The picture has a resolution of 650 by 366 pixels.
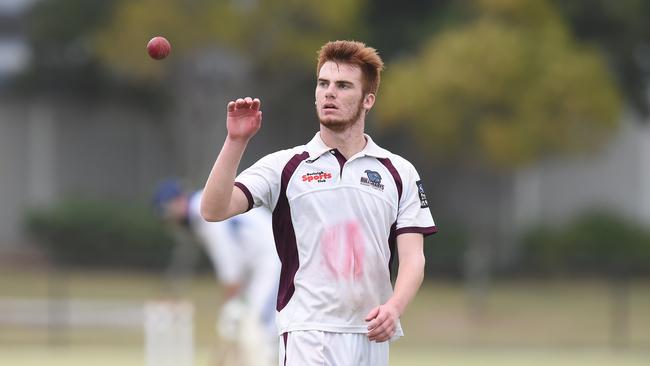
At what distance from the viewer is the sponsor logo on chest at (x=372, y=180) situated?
19.4ft

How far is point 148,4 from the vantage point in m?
26.2

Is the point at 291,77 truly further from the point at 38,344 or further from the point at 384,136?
the point at 38,344

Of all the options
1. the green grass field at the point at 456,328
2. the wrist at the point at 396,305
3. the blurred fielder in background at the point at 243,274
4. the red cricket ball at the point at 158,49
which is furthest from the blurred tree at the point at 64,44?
the wrist at the point at 396,305

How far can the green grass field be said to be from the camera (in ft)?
61.2

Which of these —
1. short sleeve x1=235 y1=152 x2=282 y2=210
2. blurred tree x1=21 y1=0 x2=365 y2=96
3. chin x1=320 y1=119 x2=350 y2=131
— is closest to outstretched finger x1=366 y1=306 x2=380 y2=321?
short sleeve x1=235 y1=152 x2=282 y2=210

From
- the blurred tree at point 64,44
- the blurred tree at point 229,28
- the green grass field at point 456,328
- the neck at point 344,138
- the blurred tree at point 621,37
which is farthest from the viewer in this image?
the blurred tree at point 64,44

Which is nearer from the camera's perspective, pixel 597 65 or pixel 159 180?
pixel 597 65

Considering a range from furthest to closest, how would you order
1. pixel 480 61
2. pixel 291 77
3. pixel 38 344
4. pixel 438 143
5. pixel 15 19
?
pixel 15 19 < pixel 291 77 < pixel 438 143 < pixel 480 61 < pixel 38 344

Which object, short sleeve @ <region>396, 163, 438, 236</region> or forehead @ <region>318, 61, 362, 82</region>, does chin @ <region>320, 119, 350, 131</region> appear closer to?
forehead @ <region>318, 61, 362, 82</region>

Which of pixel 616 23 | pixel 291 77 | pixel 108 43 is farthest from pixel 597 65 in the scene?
pixel 108 43

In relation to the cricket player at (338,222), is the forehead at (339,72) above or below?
above

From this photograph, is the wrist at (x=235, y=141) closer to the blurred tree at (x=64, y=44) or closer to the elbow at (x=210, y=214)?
the elbow at (x=210, y=214)

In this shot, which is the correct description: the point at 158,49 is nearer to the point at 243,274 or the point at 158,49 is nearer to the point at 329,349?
the point at 329,349

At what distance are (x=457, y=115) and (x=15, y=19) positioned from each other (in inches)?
494
